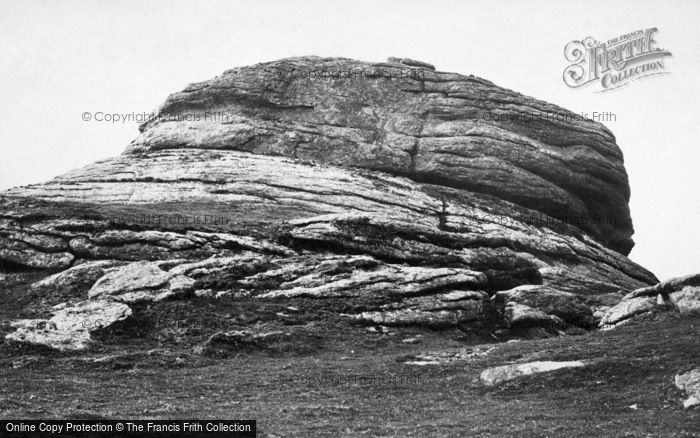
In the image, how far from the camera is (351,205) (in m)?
79.4

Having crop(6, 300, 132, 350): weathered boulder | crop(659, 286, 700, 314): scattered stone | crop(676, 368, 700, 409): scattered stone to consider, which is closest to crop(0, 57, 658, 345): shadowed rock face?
crop(6, 300, 132, 350): weathered boulder

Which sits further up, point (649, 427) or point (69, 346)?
point (69, 346)

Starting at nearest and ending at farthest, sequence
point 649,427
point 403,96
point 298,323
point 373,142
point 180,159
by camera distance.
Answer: point 649,427, point 298,323, point 180,159, point 373,142, point 403,96

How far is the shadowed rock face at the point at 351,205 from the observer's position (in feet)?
201

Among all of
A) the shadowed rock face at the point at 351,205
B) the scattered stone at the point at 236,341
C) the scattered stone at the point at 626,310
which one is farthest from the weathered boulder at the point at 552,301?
the scattered stone at the point at 236,341

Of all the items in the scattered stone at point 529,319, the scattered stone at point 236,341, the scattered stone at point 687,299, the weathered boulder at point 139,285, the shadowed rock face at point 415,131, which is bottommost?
the scattered stone at point 529,319

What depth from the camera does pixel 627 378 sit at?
39594mm

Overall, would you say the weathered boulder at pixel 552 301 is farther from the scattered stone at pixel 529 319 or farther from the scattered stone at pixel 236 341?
the scattered stone at pixel 236 341

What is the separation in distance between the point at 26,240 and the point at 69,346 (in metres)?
19.5

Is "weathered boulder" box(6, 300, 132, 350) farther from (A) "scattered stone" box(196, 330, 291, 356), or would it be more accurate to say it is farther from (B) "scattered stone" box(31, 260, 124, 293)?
(A) "scattered stone" box(196, 330, 291, 356)

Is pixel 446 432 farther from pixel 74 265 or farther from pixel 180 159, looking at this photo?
pixel 180 159

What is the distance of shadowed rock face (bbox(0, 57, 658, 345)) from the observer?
6138cm

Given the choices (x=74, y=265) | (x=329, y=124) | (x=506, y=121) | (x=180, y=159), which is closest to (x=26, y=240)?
(x=74, y=265)

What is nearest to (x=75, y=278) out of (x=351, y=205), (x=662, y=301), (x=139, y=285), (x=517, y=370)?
(x=139, y=285)
